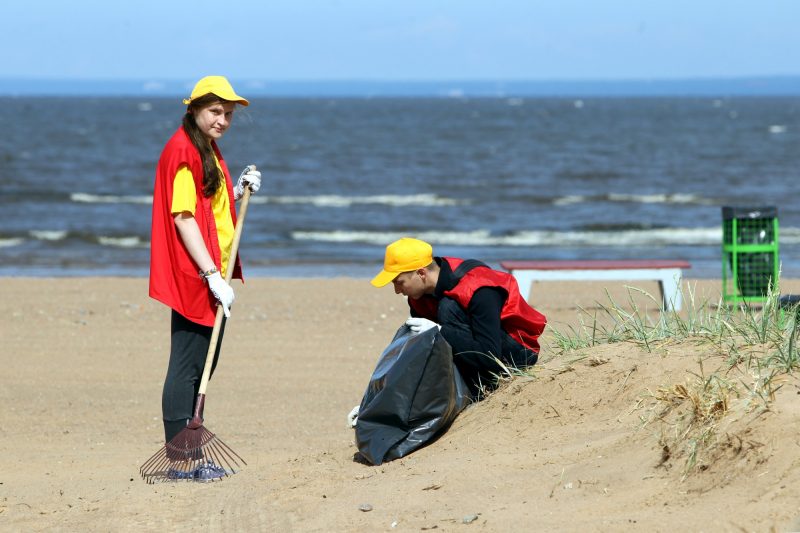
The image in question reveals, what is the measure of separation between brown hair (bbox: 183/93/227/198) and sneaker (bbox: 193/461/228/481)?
1.15 metres

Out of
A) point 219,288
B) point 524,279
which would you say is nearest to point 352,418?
point 219,288

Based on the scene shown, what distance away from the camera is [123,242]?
63.8 ft

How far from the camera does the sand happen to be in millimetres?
3582

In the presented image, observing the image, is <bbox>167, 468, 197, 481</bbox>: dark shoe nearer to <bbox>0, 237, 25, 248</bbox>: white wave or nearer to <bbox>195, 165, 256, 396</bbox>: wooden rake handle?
<bbox>195, 165, 256, 396</bbox>: wooden rake handle

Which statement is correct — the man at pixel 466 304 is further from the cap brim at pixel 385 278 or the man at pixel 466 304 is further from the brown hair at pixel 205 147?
the brown hair at pixel 205 147

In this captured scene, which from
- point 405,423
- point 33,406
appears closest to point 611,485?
point 405,423

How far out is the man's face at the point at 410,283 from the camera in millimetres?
4750

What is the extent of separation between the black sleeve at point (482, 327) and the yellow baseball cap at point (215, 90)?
1270 millimetres

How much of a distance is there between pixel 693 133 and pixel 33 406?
55762 millimetres

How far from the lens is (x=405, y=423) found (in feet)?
15.5

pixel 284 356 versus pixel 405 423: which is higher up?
pixel 405 423

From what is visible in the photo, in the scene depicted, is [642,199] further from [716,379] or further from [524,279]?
[716,379]

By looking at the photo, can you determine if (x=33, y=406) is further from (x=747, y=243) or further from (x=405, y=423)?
(x=747, y=243)

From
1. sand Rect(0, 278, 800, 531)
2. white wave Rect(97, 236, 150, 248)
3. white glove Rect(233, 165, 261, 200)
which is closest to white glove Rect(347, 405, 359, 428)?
sand Rect(0, 278, 800, 531)
